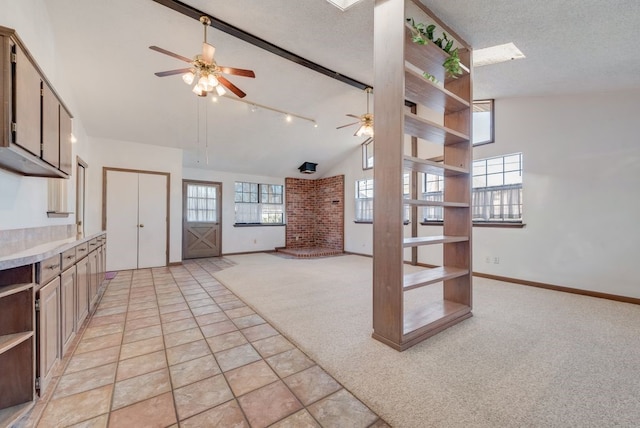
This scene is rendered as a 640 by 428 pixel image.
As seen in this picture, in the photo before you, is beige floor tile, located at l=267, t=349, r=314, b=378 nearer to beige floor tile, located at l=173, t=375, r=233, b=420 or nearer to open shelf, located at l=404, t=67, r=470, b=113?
beige floor tile, located at l=173, t=375, r=233, b=420

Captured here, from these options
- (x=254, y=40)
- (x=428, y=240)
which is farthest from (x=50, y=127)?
(x=428, y=240)

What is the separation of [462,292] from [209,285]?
3691mm

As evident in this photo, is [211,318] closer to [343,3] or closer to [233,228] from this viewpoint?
[343,3]

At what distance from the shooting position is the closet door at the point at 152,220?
550 centimetres

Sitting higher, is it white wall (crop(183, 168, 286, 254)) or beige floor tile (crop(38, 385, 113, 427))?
white wall (crop(183, 168, 286, 254))

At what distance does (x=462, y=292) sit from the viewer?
117 inches

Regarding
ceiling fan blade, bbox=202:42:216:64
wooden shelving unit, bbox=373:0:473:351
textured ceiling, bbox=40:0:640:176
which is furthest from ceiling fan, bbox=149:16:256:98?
wooden shelving unit, bbox=373:0:473:351

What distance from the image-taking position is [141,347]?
2246 mm

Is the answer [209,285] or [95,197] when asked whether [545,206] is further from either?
[95,197]

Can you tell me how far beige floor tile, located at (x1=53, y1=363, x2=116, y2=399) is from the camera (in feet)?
5.56

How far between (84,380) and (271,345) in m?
1.31

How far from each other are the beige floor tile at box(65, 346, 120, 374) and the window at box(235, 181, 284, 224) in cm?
566

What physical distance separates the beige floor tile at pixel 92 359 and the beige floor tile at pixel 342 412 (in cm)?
171

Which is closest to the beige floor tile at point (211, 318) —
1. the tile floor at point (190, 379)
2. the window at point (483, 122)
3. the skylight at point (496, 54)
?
the tile floor at point (190, 379)
